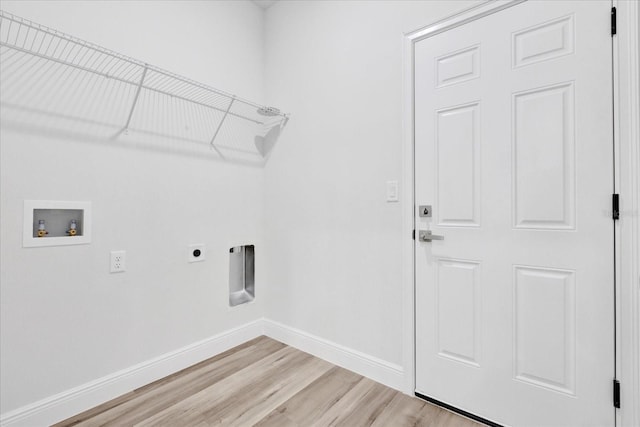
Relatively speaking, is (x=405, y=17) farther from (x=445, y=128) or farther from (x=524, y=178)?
(x=524, y=178)

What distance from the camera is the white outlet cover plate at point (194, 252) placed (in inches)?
81.5

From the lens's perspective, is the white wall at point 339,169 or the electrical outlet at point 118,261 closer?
the electrical outlet at point 118,261

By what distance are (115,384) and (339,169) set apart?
1858 mm

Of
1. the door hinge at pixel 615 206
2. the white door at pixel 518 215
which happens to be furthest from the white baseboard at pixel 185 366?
the door hinge at pixel 615 206

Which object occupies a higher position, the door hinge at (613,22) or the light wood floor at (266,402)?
the door hinge at (613,22)

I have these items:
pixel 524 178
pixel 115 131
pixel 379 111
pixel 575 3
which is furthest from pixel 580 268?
pixel 115 131

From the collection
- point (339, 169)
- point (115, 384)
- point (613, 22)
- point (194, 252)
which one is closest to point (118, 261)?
point (194, 252)

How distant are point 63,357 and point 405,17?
2626 mm

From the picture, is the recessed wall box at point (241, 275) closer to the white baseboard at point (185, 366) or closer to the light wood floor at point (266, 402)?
the white baseboard at point (185, 366)

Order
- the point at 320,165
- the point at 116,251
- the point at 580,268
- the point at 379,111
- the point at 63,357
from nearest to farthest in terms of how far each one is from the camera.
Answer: the point at 580,268 < the point at 63,357 < the point at 116,251 < the point at 379,111 < the point at 320,165

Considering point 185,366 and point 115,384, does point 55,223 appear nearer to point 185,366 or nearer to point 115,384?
point 115,384

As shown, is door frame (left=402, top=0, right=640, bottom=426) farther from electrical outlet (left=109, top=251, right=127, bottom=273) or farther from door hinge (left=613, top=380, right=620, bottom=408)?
electrical outlet (left=109, top=251, right=127, bottom=273)

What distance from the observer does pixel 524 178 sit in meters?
1.39

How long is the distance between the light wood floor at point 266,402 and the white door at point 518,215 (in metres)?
0.21
